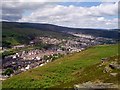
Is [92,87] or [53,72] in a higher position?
[92,87]

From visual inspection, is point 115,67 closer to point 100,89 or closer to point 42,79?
point 100,89

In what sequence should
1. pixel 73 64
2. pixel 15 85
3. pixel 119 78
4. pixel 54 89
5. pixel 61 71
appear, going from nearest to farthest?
pixel 119 78
pixel 54 89
pixel 15 85
pixel 61 71
pixel 73 64

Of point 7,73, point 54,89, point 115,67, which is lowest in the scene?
point 7,73

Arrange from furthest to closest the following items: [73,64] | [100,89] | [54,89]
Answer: [73,64]
[54,89]
[100,89]

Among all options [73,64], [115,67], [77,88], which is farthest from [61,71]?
[77,88]

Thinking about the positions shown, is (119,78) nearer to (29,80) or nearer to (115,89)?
(115,89)

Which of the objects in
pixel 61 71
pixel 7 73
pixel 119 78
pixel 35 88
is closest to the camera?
pixel 119 78

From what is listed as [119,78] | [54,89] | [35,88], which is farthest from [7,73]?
[119,78]

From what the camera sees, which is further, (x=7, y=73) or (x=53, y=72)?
(x=7, y=73)

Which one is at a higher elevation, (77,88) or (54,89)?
(77,88)

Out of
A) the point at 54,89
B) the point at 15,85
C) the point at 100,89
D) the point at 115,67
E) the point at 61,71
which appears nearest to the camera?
the point at 100,89
